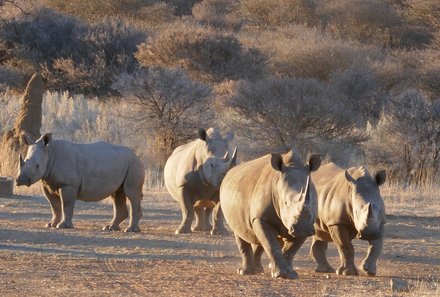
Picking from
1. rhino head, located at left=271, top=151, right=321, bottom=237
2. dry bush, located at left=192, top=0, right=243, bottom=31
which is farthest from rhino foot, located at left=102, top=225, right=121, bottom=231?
dry bush, located at left=192, top=0, right=243, bottom=31

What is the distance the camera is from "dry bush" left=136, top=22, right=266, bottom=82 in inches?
1479

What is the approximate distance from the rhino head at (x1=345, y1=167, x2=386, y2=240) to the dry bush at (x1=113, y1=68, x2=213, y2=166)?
15.9m

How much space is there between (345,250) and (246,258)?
0.92 metres

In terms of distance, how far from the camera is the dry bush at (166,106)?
2736 centimetres

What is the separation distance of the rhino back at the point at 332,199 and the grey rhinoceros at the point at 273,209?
65cm

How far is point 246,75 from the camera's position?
37.7m

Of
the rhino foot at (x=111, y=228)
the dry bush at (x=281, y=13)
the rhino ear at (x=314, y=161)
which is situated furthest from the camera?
the dry bush at (x=281, y=13)

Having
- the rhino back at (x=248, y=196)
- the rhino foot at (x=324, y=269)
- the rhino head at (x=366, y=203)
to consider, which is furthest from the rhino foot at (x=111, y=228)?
the rhino head at (x=366, y=203)

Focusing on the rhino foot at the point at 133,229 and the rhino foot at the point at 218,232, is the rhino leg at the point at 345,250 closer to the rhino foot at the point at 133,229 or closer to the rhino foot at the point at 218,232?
the rhino foot at the point at 218,232

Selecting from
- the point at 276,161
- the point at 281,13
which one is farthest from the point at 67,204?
the point at 281,13

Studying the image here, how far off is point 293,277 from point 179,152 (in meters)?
6.51

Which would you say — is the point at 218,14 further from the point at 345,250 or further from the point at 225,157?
the point at 345,250

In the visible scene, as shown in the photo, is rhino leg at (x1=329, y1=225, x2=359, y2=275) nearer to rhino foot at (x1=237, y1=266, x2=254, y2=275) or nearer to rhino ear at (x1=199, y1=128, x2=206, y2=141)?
rhino foot at (x1=237, y1=266, x2=254, y2=275)

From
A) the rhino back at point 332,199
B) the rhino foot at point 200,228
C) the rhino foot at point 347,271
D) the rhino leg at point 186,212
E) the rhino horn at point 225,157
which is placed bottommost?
the rhino foot at point 200,228
